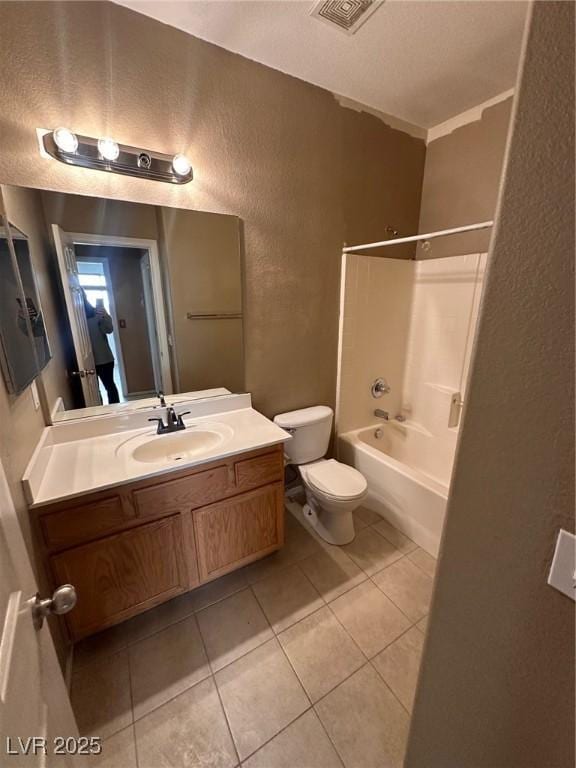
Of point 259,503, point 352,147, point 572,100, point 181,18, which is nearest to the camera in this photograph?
point 572,100

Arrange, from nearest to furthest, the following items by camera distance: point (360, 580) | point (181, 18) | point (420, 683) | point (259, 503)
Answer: point (420, 683) < point (181, 18) < point (259, 503) < point (360, 580)

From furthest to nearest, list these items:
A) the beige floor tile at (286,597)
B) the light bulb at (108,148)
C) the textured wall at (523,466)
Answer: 1. the beige floor tile at (286,597)
2. the light bulb at (108,148)
3. the textured wall at (523,466)

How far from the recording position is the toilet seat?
1.80 m

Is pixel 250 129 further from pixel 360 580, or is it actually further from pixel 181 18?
pixel 360 580

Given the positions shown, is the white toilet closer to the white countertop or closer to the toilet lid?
the toilet lid

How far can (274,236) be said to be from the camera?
1.84 m

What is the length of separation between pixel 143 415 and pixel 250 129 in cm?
158

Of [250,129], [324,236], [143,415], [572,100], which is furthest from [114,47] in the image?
[572,100]

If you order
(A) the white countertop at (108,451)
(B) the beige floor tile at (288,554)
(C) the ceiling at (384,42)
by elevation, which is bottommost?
(B) the beige floor tile at (288,554)

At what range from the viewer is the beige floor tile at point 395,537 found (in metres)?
1.95

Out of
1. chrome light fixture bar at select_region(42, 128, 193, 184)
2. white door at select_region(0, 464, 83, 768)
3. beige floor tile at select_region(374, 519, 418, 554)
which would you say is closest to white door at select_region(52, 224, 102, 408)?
chrome light fixture bar at select_region(42, 128, 193, 184)

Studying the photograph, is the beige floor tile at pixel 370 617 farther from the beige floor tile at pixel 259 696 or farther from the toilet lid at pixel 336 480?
the toilet lid at pixel 336 480

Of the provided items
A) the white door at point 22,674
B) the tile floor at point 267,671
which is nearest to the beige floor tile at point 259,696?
the tile floor at point 267,671

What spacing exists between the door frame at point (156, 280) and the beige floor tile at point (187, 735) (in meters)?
1.30
